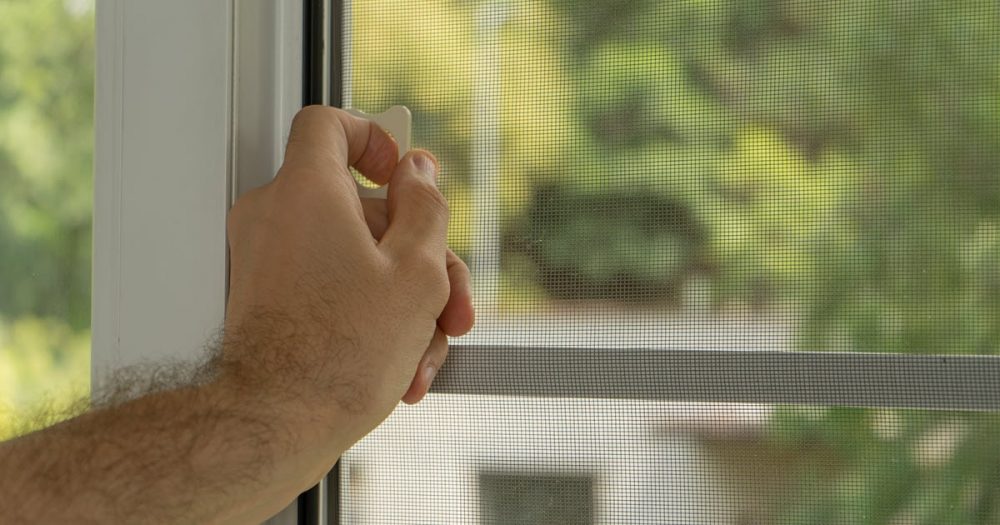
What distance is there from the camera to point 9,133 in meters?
0.96

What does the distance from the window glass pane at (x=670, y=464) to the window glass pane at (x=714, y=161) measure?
0.06 meters

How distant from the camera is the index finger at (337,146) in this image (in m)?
0.81

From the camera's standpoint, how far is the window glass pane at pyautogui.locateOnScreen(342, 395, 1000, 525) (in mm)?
770

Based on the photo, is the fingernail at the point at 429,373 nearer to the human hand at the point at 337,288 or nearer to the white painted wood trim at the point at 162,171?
the human hand at the point at 337,288

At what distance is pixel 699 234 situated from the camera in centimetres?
82

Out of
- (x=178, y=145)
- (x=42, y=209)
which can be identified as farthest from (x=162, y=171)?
(x=42, y=209)

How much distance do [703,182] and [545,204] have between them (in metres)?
0.14

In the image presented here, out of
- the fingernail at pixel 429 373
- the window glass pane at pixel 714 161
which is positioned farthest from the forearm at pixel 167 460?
the window glass pane at pixel 714 161

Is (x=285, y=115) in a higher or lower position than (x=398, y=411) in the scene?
higher

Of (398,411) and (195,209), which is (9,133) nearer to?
(195,209)

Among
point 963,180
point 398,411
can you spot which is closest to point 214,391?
point 398,411

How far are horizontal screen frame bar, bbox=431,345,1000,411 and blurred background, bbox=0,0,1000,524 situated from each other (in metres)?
0.01

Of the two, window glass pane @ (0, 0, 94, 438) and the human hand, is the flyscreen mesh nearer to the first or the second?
the human hand

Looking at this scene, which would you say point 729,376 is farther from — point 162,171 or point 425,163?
point 162,171
